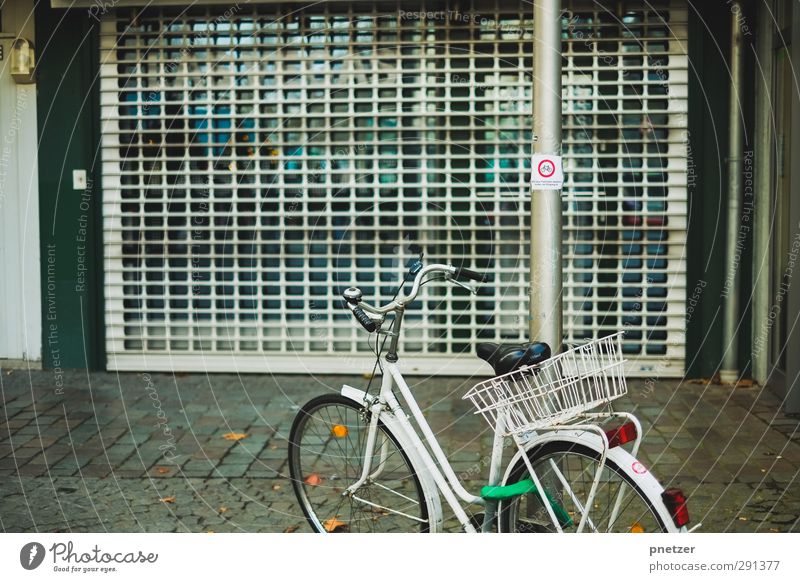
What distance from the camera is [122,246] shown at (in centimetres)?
852

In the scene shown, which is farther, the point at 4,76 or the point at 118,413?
the point at 4,76

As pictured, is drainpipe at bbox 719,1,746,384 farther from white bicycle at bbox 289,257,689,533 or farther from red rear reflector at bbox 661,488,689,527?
red rear reflector at bbox 661,488,689,527

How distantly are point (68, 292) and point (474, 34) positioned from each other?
3.93m

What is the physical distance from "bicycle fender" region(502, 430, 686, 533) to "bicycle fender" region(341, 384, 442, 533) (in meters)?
0.46

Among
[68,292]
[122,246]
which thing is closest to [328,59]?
[122,246]

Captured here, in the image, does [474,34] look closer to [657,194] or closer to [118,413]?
[657,194]

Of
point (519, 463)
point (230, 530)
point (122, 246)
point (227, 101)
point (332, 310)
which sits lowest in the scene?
point (230, 530)

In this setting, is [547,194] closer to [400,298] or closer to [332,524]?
[400,298]

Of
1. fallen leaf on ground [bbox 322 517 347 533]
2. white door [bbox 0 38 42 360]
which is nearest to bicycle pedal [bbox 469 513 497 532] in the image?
fallen leaf on ground [bbox 322 517 347 533]

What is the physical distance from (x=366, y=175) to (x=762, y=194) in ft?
9.95

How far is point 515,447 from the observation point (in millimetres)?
4145

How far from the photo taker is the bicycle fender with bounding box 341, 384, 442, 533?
4066 mm
